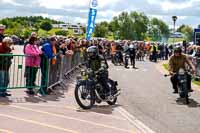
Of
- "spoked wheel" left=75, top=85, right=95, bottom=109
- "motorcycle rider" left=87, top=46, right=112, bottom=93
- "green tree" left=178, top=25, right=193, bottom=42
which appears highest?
"green tree" left=178, top=25, right=193, bottom=42

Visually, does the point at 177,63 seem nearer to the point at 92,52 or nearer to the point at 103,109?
the point at 92,52

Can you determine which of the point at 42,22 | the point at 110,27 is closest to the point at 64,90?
the point at 110,27

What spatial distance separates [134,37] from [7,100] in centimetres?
8618

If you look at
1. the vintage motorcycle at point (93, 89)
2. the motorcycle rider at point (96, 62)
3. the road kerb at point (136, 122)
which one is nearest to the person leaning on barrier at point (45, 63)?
the motorcycle rider at point (96, 62)

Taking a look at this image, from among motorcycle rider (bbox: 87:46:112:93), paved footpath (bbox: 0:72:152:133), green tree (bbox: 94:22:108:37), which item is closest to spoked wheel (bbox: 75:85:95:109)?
paved footpath (bbox: 0:72:152:133)

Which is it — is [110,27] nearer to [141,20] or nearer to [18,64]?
[141,20]

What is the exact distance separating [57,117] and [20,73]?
4.69 m

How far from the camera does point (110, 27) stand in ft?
345

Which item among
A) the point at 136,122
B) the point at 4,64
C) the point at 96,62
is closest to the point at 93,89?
the point at 96,62

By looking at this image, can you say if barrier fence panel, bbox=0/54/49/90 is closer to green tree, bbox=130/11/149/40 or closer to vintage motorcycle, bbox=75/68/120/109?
vintage motorcycle, bbox=75/68/120/109

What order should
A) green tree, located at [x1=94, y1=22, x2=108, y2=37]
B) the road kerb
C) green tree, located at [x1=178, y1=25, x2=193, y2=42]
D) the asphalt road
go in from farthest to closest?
green tree, located at [x1=94, y1=22, x2=108, y2=37] < green tree, located at [x1=178, y1=25, x2=193, y2=42] < the asphalt road < the road kerb

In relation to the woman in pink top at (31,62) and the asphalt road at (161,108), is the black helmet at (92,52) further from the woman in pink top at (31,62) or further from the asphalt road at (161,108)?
the woman in pink top at (31,62)

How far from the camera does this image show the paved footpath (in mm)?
9727

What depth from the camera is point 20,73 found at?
50.3 ft
